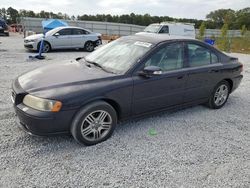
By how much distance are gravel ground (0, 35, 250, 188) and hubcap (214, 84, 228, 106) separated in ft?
2.27

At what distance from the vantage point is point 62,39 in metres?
12.6

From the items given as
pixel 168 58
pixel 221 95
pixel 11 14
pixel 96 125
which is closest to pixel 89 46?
pixel 221 95

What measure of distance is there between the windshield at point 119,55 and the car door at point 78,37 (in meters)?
9.14

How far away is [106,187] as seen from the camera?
2.63 m

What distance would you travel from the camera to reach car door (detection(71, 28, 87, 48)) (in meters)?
13.1

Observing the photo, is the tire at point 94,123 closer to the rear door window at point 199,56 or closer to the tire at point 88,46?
the rear door window at point 199,56

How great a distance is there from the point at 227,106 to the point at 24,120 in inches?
164

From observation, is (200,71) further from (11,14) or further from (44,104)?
(11,14)

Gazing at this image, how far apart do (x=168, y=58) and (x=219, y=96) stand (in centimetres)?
170

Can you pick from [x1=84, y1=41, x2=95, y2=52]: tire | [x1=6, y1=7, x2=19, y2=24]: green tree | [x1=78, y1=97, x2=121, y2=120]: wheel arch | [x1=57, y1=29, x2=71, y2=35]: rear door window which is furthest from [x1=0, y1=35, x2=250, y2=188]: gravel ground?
[x1=6, y1=7, x2=19, y2=24]: green tree

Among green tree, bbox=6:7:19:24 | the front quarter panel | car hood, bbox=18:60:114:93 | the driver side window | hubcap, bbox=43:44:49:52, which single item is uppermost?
green tree, bbox=6:7:19:24

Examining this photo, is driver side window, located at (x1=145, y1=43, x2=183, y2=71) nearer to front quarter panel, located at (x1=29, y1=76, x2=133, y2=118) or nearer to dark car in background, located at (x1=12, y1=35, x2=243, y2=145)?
dark car in background, located at (x1=12, y1=35, x2=243, y2=145)

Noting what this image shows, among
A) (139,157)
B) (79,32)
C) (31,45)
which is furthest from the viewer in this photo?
(79,32)

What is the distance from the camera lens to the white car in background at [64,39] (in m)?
12.0
